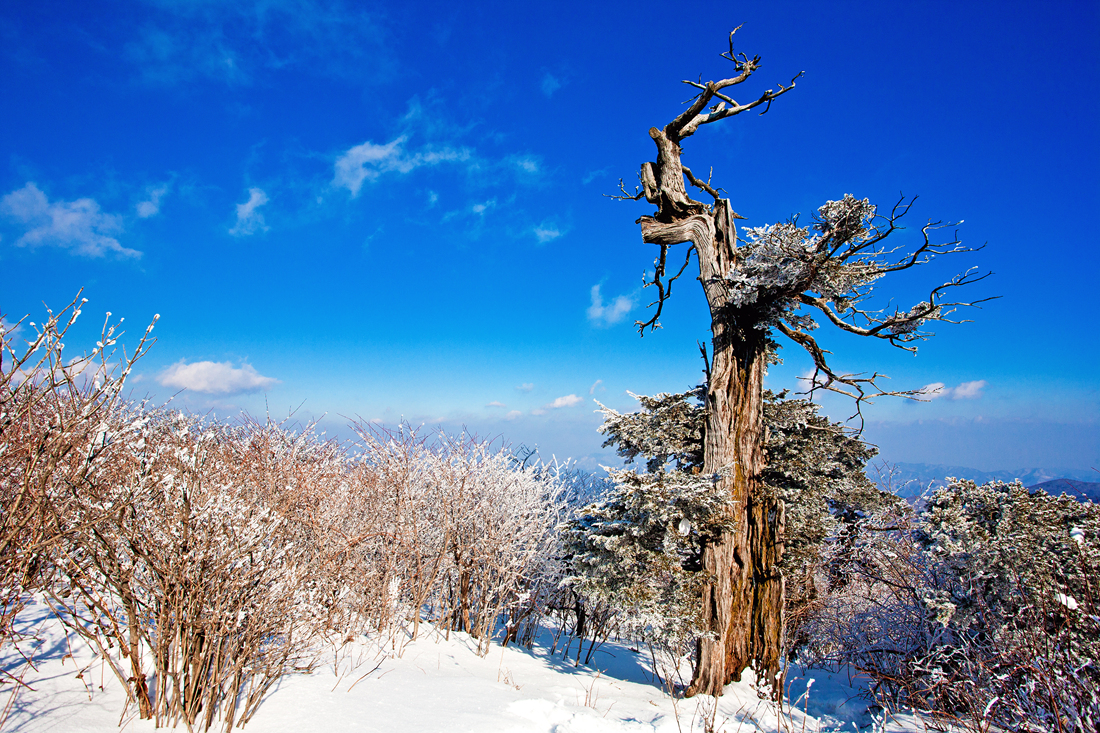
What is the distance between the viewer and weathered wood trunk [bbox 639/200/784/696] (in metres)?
5.60

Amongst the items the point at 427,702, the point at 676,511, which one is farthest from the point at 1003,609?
the point at 427,702

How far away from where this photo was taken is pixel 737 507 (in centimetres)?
579

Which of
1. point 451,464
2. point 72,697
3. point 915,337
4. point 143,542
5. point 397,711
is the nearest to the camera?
point 143,542

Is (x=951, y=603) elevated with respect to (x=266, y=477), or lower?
lower

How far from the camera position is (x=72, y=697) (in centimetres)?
361

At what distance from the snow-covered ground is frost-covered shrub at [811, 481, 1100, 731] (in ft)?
2.09

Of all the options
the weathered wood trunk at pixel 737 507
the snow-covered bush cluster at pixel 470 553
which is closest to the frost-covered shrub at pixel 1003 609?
the snow-covered bush cluster at pixel 470 553

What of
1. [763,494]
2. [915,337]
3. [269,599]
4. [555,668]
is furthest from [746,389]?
[269,599]

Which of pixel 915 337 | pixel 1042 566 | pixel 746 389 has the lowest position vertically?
pixel 1042 566

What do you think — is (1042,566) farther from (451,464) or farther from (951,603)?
(451,464)

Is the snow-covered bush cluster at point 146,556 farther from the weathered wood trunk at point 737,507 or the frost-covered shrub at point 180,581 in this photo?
the weathered wood trunk at point 737,507

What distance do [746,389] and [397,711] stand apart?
5.01 metres

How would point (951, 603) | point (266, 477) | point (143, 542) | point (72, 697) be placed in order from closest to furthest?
1. point (143, 542)
2. point (72, 697)
3. point (951, 603)
4. point (266, 477)

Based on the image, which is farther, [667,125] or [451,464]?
[451,464]
